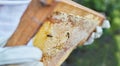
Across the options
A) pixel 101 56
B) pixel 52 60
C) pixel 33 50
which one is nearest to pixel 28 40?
pixel 33 50

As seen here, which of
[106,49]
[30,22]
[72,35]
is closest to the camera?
[30,22]

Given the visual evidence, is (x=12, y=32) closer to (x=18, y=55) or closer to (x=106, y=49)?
(x=18, y=55)

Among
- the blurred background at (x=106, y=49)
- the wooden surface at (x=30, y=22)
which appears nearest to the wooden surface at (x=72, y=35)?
the wooden surface at (x=30, y=22)

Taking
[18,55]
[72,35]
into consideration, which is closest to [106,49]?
[72,35]

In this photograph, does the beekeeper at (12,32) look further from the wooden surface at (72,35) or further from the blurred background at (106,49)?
the blurred background at (106,49)

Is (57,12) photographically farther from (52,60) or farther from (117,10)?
(117,10)

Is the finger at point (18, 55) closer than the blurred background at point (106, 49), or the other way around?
the finger at point (18, 55)

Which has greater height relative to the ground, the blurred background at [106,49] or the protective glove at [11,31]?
the protective glove at [11,31]
